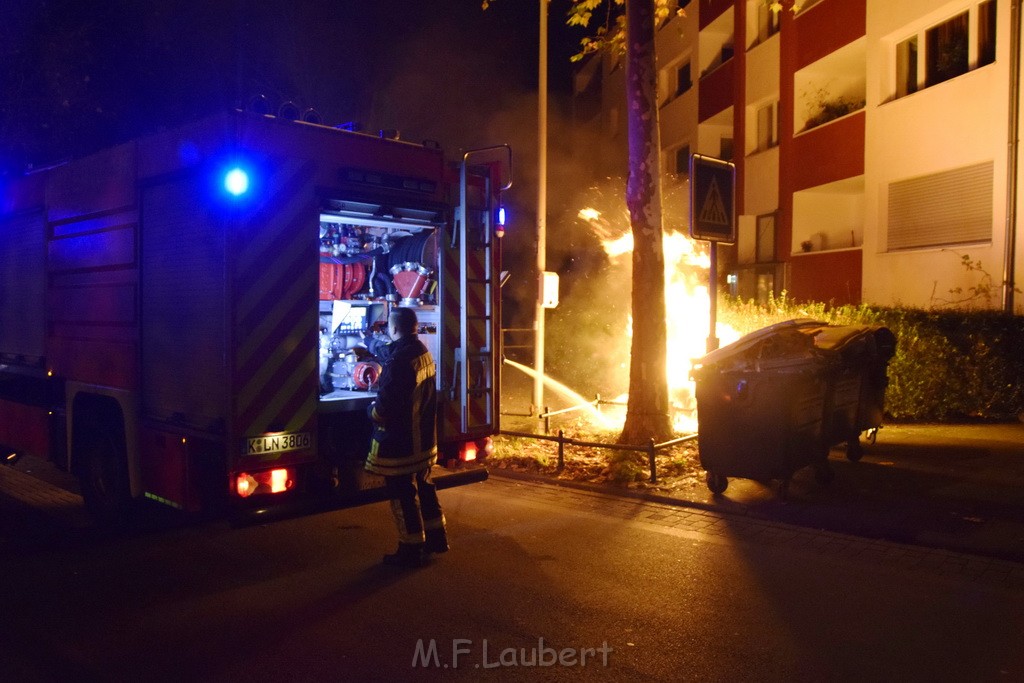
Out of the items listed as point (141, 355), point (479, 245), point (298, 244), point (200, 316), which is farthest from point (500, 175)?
point (141, 355)

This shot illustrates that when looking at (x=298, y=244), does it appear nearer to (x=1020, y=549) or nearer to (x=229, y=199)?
(x=229, y=199)

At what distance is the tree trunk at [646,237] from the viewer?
9820 mm

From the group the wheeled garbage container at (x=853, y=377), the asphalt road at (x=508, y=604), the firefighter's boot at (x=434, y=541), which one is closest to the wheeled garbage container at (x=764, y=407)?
the wheeled garbage container at (x=853, y=377)

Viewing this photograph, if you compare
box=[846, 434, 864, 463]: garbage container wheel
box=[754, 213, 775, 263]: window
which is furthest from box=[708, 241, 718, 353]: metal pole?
box=[754, 213, 775, 263]: window

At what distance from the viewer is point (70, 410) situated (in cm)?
690

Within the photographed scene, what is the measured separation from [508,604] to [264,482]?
173 cm

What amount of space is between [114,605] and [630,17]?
8099 mm

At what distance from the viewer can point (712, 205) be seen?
8.66m

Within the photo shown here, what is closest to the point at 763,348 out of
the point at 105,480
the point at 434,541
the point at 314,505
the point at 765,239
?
the point at 434,541

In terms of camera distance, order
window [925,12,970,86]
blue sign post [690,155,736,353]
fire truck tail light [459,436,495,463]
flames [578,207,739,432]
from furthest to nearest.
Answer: window [925,12,970,86] < flames [578,207,739,432] < blue sign post [690,155,736,353] < fire truck tail light [459,436,495,463]

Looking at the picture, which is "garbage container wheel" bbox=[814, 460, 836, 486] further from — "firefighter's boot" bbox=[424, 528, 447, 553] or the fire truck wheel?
the fire truck wheel

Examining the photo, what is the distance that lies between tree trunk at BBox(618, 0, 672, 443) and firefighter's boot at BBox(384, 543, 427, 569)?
4.50 m

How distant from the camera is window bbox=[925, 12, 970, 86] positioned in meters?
15.0

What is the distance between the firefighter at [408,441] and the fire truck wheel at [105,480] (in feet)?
7.17
